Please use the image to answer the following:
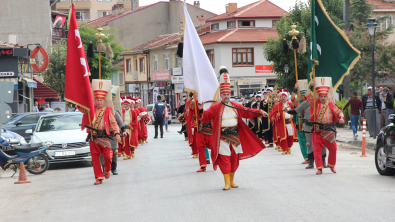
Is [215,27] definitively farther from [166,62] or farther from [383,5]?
[383,5]

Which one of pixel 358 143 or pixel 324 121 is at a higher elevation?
pixel 324 121

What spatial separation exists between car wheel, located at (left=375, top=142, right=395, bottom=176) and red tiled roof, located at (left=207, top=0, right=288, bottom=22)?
36.6 metres

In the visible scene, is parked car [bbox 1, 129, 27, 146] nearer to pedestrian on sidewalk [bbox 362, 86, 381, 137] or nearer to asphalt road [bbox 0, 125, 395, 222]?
asphalt road [bbox 0, 125, 395, 222]

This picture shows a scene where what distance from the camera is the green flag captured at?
37.8 ft

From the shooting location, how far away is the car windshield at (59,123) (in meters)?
14.0

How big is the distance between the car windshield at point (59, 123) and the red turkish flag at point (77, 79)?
13.8 feet

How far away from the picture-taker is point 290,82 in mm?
35156

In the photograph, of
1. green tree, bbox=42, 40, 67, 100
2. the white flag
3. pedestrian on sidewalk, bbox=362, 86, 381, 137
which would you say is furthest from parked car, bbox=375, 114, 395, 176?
green tree, bbox=42, 40, 67, 100

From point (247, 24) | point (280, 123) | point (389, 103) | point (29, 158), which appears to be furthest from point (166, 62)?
point (29, 158)

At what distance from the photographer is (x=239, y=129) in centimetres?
897

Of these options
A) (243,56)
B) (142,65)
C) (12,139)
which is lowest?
(12,139)

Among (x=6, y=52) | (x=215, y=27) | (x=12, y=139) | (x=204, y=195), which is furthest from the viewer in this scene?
(x=215, y=27)

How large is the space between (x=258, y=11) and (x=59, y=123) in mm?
35727

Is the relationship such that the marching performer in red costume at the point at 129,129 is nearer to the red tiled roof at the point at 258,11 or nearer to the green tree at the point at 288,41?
the green tree at the point at 288,41
